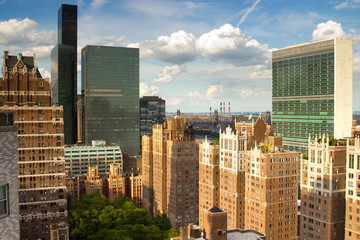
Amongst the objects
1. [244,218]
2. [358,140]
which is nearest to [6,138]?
[358,140]

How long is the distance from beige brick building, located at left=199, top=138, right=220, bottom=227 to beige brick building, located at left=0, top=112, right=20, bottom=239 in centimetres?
13369

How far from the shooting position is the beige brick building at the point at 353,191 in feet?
346

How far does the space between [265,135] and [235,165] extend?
23.2 m

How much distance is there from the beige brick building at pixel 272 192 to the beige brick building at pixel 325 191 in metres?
14.6

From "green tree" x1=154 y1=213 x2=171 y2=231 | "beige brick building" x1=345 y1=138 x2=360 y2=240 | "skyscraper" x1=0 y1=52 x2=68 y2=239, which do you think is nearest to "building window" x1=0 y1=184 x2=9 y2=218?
"skyscraper" x1=0 y1=52 x2=68 y2=239

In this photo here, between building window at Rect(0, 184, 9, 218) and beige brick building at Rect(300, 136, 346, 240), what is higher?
building window at Rect(0, 184, 9, 218)

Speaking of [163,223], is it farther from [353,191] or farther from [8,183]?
[8,183]

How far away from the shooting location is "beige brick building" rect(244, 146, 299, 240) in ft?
436

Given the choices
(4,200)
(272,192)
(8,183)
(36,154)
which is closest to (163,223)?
(272,192)

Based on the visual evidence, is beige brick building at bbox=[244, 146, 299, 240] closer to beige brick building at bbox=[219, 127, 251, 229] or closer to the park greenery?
beige brick building at bbox=[219, 127, 251, 229]

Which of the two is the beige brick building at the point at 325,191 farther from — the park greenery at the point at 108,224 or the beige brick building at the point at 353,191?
the park greenery at the point at 108,224

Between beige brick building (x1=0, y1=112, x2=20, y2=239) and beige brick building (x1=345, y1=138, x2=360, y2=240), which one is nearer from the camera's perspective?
beige brick building (x1=0, y1=112, x2=20, y2=239)

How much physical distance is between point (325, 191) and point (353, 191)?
903 centimetres

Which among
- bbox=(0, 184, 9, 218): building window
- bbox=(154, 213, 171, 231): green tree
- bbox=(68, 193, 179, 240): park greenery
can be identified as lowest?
bbox=(154, 213, 171, 231): green tree
